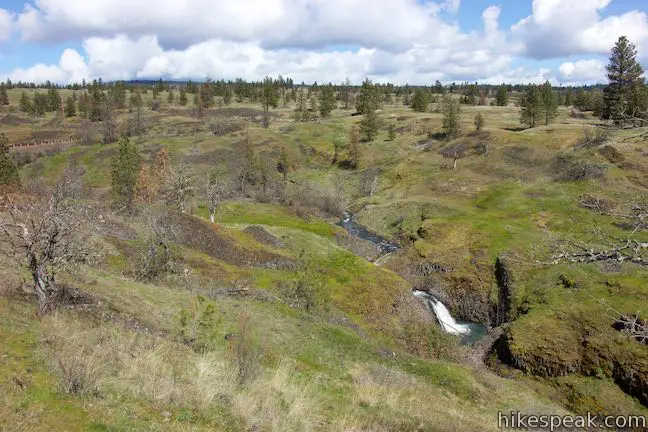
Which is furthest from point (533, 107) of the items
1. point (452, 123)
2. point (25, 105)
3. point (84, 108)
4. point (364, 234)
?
point (25, 105)

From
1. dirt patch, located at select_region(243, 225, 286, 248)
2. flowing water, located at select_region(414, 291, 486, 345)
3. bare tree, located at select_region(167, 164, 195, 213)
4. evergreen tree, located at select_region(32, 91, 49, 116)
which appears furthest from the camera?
evergreen tree, located at select_region(32, 91, 49, 116)

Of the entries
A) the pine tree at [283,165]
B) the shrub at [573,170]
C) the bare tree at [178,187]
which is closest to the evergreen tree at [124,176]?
the bare tree at [178,187]

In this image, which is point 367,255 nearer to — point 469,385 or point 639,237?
point 639,237

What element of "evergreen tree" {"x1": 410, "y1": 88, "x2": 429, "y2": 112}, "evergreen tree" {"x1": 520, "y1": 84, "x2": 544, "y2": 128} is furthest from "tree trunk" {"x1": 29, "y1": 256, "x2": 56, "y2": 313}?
"evergreen tree" {"x1": 410, "y1": 88, "x2": 429, "y2": 112}

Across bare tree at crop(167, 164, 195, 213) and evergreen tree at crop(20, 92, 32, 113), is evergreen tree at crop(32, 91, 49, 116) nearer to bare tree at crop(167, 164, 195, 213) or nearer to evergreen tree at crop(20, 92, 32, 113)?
evergreen tree at crop(20, 92, 32, 113)

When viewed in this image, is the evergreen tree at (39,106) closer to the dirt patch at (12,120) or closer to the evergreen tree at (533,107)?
the dirt patch at (12,120)

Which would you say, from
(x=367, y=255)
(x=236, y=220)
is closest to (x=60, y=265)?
(x=367, y=255)

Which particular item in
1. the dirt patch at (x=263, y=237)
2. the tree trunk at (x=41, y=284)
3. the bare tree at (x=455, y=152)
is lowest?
the dirt patch at (x=263, y=237)
